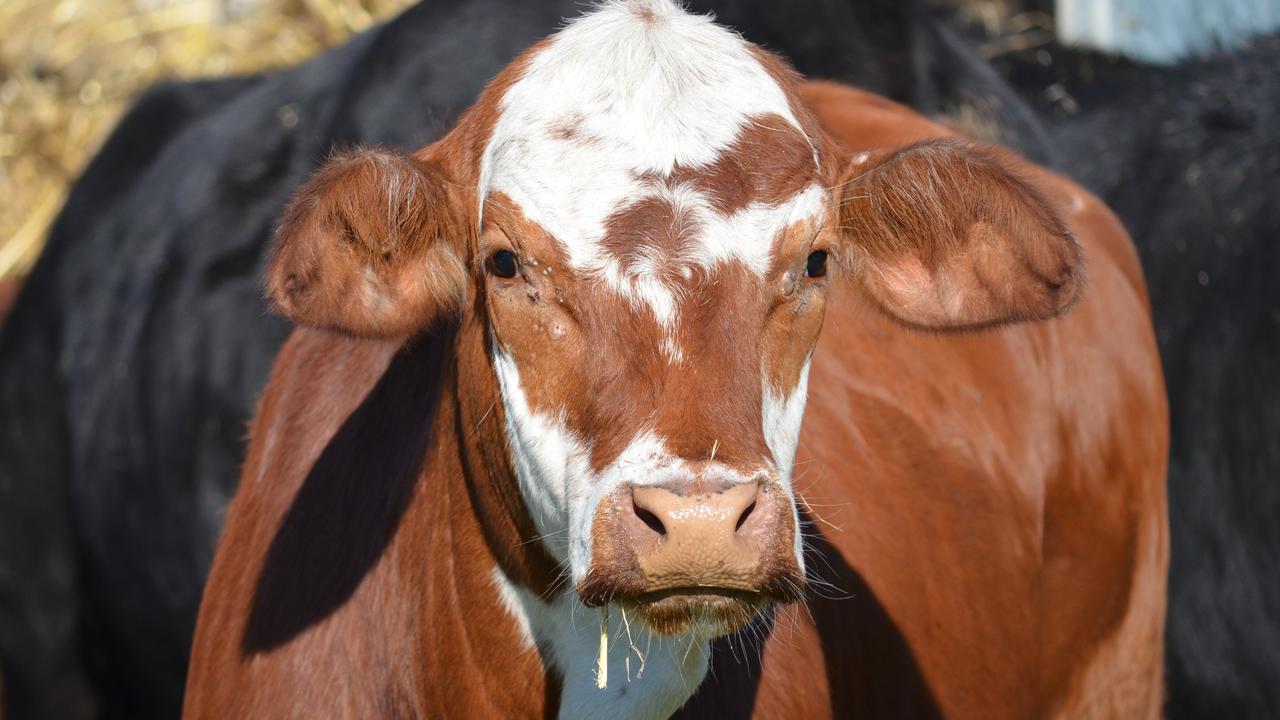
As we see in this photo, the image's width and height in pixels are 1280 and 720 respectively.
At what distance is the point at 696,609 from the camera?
2424 millimetres

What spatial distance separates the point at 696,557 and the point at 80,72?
275 inches

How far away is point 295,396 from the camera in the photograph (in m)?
3.60

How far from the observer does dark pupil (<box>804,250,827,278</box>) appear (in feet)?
9.23

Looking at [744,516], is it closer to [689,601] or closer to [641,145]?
[689,601]

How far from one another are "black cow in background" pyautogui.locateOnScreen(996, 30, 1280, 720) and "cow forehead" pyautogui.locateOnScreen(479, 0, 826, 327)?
128 inches

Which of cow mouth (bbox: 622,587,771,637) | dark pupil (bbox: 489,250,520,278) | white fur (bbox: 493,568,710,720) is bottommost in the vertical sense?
white fur (bbox: 493,568,710,720)

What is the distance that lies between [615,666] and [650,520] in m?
0.57

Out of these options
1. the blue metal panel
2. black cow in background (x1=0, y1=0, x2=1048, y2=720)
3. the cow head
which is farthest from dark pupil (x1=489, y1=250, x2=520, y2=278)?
the blue metal panel

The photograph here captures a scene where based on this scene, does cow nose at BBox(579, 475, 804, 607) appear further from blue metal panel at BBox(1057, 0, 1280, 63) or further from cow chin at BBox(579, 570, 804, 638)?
blue metal panel at BBox(1057, 0, 1280, 63)

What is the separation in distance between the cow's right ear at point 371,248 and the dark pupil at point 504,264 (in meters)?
0.22

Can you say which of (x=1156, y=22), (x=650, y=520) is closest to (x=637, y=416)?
(x=650, y=520)

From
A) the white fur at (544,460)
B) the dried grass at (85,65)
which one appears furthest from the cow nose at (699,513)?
the dried grass at (85,65)

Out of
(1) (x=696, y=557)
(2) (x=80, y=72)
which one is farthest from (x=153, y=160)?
(1) (x=696, y=557)

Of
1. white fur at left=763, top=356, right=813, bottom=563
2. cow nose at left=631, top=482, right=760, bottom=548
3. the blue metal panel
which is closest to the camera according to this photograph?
cow nose at left=631, top=482, right=760, bottom=548
